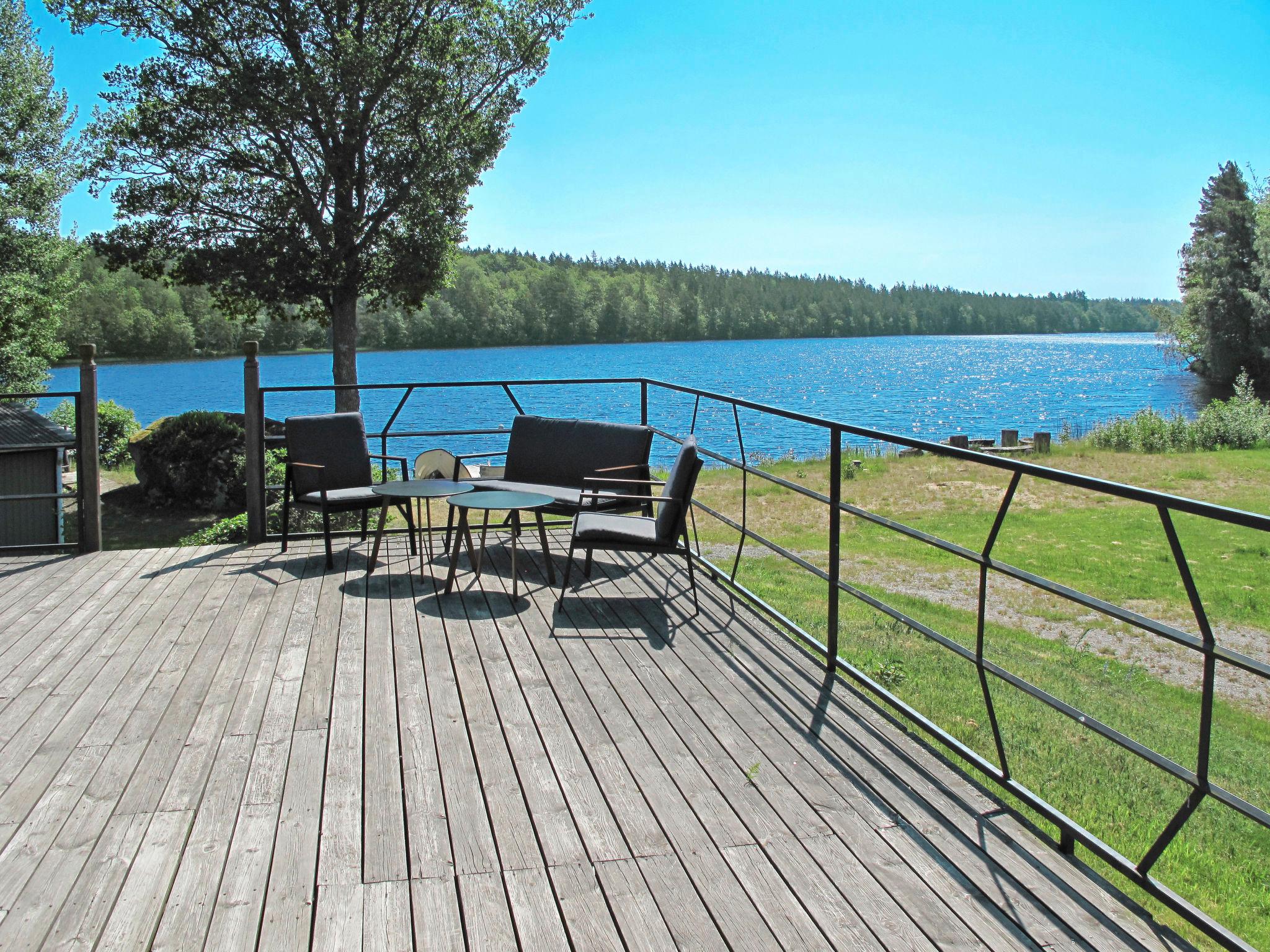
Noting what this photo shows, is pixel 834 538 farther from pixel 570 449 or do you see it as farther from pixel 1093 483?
pixel 570 449

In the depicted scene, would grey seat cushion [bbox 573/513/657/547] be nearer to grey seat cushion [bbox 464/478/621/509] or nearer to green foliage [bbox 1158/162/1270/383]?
grey seat cushion [bbox 464/478/621/509]

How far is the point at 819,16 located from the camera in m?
13.1

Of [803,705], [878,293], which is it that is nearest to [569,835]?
[803,705]

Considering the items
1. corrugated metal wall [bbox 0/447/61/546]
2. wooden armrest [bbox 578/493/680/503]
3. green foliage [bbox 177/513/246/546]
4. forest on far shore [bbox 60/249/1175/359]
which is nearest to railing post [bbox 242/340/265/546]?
forest on far shore [bbox 60/249/1175/359]

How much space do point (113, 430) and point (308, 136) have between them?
429 inches

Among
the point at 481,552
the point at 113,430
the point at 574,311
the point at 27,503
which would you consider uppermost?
the point at 574,311

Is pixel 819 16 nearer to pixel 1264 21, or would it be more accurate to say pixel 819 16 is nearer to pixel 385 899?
pixel 385 899

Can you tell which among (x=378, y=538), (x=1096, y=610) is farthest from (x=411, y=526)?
(x=1096, y=610)

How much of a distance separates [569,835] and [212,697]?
5.16ft

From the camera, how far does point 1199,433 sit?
16094mm

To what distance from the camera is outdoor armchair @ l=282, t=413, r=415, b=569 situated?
5094 mm

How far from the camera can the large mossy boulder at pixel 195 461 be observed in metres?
11.7

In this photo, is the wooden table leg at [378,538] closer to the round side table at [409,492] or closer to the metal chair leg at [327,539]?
the round side table at [409,492]

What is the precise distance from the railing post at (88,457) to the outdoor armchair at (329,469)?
106 cm
